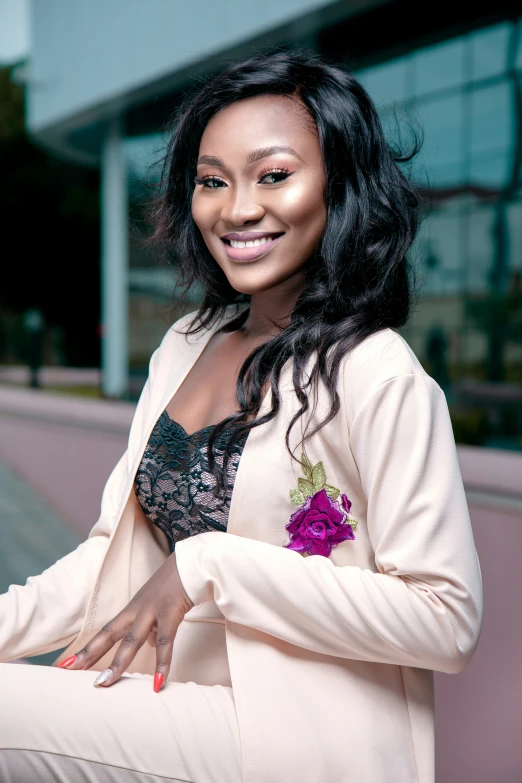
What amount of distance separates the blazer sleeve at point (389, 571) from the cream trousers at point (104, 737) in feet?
0.60

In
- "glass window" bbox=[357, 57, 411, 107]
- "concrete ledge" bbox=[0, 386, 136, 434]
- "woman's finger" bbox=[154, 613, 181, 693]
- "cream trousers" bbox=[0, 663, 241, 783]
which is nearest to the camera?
"cream trousers" bbox=[0, 663, 241, 783]

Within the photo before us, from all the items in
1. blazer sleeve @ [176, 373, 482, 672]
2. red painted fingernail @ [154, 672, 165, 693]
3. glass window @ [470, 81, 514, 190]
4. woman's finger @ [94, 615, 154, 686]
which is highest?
glass window @ [470, 81, 514, 190]

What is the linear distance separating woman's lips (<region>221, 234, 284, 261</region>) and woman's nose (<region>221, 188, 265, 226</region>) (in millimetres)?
49

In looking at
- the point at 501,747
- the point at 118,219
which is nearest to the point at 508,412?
the point at 501,747

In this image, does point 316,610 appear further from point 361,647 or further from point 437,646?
point 437,646

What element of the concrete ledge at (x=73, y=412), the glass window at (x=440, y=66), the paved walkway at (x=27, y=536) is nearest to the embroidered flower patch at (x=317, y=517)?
the paved walkway at (x=27, y=536)

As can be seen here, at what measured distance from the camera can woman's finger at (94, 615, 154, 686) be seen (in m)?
1.37

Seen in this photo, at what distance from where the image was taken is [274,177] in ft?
5.28

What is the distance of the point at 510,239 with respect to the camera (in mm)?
8055

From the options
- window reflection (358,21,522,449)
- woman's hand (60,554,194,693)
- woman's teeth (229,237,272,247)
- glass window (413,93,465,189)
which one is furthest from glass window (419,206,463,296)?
woman's hand (60,554,194,693)

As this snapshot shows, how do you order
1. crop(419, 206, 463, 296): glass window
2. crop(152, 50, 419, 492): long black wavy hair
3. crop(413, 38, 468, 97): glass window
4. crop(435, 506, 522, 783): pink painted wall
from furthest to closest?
crop(419, 206, 463, 296): glass window, crop(413, 38, 468, 97): glass window, crop(435, 506, 522, 783): pink painted wall, crop(152, 50, 419, 492): long black wavy hair

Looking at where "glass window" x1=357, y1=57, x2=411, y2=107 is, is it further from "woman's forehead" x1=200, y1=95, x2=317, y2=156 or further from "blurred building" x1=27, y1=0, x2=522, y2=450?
"woman's forehead" x1=200, y1=95, x2=317, y2=156

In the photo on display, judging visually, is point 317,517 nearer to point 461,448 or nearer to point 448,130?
point 461,448

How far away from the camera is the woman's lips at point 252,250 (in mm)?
1648
